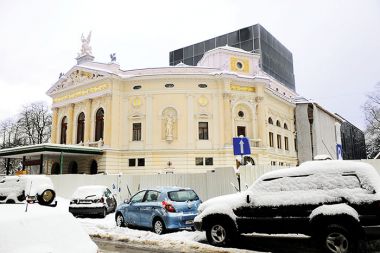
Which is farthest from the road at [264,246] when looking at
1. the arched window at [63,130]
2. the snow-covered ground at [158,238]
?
the arched window at [63,130]

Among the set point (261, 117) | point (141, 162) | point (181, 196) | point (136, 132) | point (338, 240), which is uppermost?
point (261, 117)

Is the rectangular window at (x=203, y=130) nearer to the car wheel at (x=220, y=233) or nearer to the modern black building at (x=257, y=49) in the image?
the modern black building at (x=257, y=49)

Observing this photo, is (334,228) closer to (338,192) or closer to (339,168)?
(338,192)

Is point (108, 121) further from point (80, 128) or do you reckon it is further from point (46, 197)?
point (46, 197)

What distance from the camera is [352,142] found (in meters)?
64.5

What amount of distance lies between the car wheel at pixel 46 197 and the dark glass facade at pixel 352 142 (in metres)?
49.9

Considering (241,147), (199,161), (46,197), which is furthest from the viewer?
(199,161)

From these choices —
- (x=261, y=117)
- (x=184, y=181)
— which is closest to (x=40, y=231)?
(x=184, y=181)

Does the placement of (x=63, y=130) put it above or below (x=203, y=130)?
above

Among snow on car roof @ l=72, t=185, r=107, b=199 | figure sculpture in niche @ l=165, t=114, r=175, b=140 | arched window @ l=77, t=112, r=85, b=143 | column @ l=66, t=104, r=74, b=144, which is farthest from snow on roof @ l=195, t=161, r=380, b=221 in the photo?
column @ l=66, t=104, r=74, b=144

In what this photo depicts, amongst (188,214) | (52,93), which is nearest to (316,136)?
(52,93)

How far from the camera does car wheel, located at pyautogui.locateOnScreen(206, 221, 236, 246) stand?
941 centimetres

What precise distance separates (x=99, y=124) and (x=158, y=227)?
89.1 feet

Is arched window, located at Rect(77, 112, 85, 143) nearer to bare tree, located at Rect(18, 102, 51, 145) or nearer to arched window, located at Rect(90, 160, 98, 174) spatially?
arched window, located at Rect(90, 160, 98, 174)
